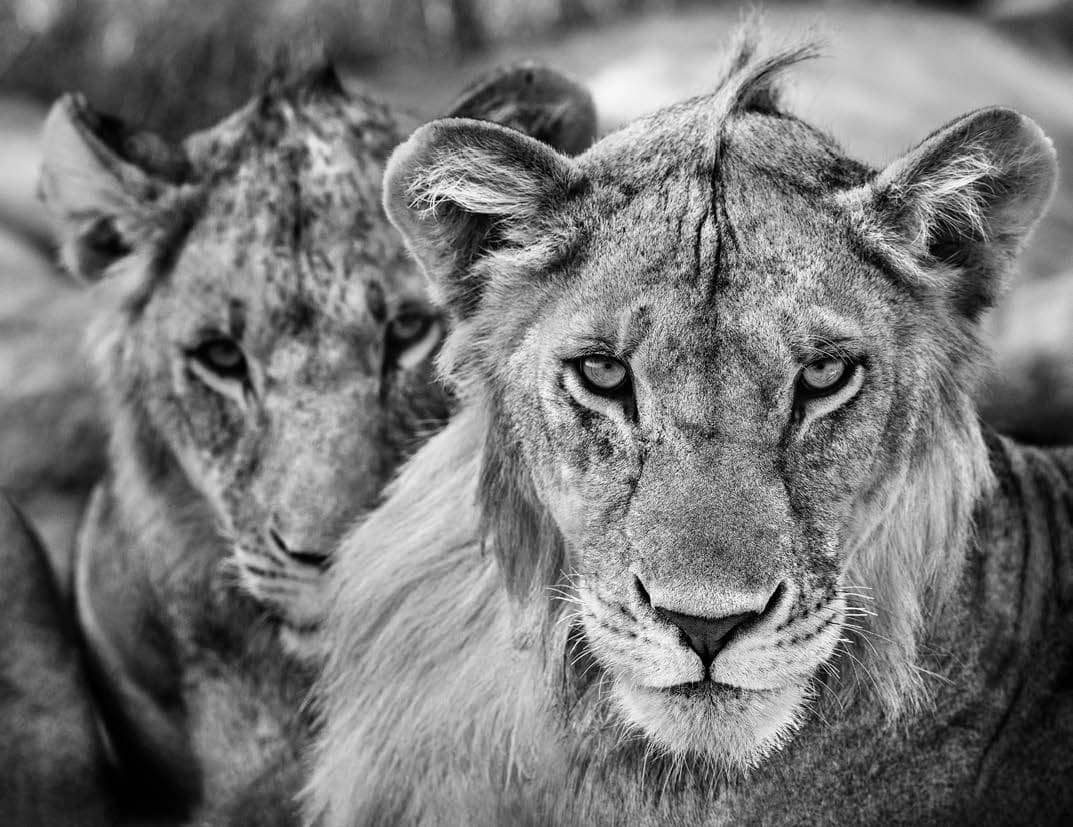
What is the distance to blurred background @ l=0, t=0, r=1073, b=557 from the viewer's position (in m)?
8.22

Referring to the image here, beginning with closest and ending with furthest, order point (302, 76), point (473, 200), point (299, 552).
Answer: point (473, 200), point (299, 552), point (302, 76)

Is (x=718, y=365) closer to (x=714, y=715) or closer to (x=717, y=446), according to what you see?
(x=717, y=446)

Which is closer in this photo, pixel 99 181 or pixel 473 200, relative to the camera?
pixel 473 200

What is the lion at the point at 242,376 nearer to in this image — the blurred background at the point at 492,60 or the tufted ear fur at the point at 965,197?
the tufted ear fur at the point at 965,197

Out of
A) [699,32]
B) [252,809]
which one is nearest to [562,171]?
[252,809]

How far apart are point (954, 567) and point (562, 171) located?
129 cm

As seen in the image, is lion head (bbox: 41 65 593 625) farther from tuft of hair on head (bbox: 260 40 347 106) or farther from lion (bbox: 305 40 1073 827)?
lion (bbox: 305 40 1073 827)

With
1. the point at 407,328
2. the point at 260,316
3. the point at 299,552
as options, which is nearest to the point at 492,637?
the point at 299,552

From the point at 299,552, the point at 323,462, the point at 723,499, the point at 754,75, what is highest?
the point at 754,75

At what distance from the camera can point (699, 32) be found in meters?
9.45

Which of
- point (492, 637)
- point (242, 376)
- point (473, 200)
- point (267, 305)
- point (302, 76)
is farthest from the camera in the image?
point (302, 76)

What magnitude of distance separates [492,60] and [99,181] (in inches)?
220

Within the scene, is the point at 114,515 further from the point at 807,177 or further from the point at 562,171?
the point at 807,177

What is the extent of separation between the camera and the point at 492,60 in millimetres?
9781
